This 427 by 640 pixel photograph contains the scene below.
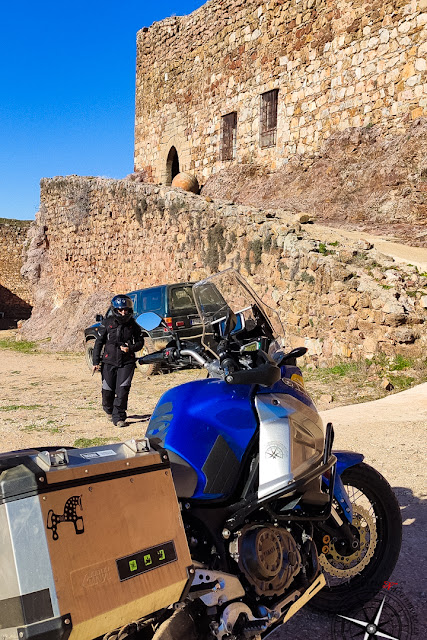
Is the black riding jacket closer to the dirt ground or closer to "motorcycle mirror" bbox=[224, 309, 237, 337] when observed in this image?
the dirt ground

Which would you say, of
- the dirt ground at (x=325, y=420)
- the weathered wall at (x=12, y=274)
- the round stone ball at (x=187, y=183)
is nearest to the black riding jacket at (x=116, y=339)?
the dirt ground at (x=325, y=420)

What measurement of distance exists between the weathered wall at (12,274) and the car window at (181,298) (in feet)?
78.1

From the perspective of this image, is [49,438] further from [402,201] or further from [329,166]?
[329,166]

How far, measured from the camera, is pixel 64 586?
5.67 feet

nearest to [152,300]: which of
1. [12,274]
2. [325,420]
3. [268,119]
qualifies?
[325,420]

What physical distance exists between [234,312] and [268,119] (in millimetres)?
17757

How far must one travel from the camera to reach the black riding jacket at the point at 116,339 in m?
8.02

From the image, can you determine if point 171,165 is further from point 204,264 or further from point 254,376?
point 254,376

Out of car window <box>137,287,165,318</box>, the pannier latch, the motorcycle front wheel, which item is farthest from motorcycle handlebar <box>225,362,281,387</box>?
car window <box>137,287,165,318</box>

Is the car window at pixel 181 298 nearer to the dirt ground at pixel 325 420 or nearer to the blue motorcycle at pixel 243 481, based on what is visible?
the dirt ground at pixel 325 420

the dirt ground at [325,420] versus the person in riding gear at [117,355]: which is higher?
the person in riding gear at [117,355]

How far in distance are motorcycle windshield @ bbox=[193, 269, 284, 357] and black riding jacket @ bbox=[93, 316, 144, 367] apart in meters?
4.99

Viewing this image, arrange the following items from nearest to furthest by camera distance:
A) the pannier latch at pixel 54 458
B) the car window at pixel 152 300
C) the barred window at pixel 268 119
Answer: the pannier latch at pixel 54 458 < the car window at pixel 152 300 < the barred window at pixel 268 119

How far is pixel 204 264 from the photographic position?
47.1 feet
